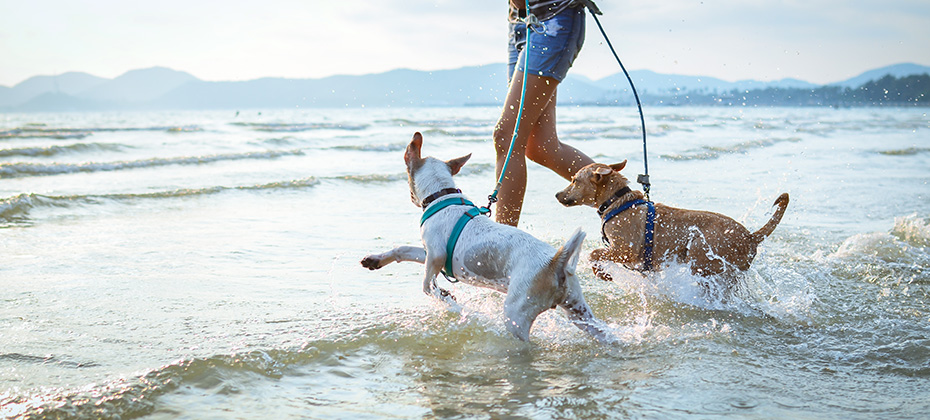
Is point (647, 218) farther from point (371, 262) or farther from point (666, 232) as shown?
point (371, 262)

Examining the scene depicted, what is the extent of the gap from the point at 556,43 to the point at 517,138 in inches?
26.6

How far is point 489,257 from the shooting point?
3.27 metres

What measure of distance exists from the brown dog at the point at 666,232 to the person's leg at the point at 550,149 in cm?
53

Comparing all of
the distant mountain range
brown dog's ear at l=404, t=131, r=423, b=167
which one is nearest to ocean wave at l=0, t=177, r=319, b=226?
brown dog's ear at l=404, t=131, r=423, b=167

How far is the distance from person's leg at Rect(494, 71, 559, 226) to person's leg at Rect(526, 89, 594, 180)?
177 millimetres

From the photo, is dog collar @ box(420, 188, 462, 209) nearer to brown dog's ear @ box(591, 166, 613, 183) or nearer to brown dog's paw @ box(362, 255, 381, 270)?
brown dog's paw @ box(362, 255, 381, 270)

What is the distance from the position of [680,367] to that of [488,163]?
8.74 m

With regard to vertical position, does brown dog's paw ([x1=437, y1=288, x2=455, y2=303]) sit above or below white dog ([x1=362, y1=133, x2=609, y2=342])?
below

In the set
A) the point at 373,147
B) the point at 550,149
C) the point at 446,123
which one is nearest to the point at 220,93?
the point at 446,123

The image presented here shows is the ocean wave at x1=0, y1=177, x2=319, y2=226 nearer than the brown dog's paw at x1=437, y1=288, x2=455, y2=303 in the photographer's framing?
No

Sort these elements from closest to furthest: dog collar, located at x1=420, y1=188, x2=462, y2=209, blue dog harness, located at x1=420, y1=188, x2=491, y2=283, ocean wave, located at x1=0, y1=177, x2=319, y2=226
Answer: blue dog harness, located at x1=420, y1=188, x2=491, y2=283 < dog collar, located at x1=420, y1=188, x2=462, y2=209 < ocean wave, located at x1=0, y1=177, x2=319, y2=226

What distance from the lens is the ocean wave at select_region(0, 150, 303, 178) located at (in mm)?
10320

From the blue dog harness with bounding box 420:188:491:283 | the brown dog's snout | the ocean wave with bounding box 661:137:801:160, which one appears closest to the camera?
the blue dog harness with bounding box 420:188:491:283

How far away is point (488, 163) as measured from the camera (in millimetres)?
11547
